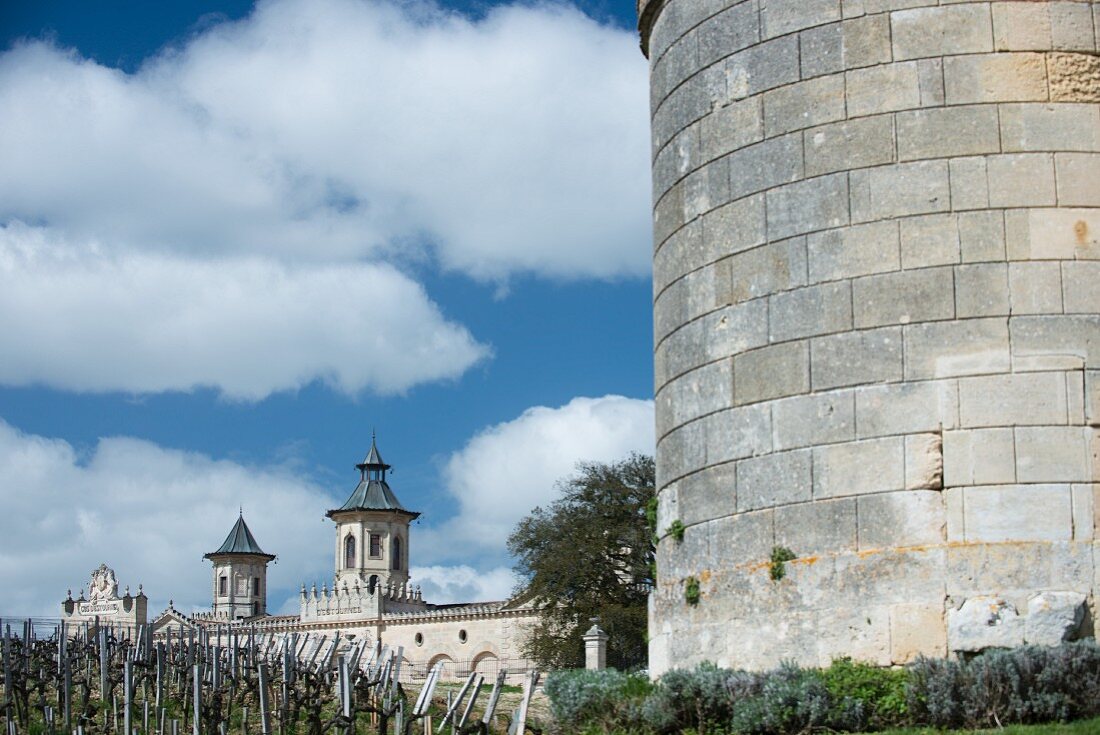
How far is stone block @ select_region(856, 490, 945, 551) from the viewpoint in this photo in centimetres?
870

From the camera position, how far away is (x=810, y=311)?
366 inches

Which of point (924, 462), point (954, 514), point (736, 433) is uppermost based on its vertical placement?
point (736, 433)

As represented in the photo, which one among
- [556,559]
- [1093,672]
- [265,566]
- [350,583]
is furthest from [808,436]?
[265,566]

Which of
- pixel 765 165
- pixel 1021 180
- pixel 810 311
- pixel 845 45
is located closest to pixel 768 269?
pixel 810 311

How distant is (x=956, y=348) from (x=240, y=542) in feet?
343

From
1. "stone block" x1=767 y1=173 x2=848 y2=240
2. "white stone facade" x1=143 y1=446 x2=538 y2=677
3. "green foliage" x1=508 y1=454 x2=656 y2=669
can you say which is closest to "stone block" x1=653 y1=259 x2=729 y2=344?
"stone block" x1=767 y1=173 x2=848 y2=240

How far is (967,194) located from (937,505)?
78.9 inches

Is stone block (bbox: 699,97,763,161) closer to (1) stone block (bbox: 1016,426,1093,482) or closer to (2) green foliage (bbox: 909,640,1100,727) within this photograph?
(1) stone block (bbox: 1016,426,1093,482)

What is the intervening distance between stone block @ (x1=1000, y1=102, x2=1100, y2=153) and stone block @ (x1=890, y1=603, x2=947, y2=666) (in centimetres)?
298

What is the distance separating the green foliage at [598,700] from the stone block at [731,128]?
3.79m

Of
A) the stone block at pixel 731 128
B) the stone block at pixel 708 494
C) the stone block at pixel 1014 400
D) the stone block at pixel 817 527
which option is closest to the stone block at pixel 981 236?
the stone block at pixel 1014 400

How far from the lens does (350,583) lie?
300ft

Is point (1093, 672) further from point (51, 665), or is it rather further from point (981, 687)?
point (51, 665)

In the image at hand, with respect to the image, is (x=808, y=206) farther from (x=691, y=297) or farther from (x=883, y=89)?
(x=691, y=297)
